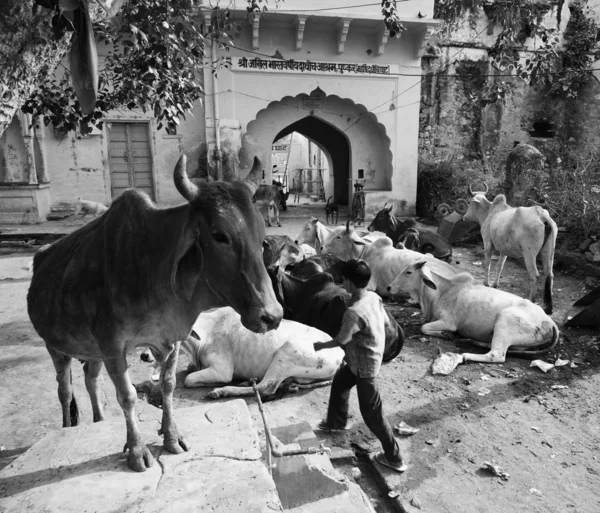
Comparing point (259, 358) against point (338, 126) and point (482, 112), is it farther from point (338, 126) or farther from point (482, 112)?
point (482, 112)

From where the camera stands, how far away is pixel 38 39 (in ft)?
8.60

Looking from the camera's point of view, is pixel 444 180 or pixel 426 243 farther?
pixel 444 180

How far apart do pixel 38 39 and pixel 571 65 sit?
1793cm

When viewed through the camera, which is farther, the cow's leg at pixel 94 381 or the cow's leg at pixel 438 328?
the cow's leg at pixel 438 328

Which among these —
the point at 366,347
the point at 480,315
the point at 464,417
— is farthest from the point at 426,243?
the point at 366,347

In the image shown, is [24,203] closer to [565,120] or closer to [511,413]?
[511,413]

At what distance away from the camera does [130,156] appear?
14188 millimetres

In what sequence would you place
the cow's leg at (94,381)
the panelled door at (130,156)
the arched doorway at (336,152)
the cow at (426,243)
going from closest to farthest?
the cow's leg at (94,381), the cow at (426,243), the panelled door at (130,156), the arched doorway at (336,152)

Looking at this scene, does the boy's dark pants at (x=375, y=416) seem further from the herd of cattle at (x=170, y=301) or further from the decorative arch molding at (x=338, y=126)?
the decorative arch molding at (x=338, y=126)

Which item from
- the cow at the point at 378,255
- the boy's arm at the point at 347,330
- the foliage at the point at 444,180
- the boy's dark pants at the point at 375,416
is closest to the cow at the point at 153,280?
the boy's arm at the point at 347,330

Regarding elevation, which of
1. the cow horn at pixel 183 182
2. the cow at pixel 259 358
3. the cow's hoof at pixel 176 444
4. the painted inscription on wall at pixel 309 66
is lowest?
the cow at pixel 259 358

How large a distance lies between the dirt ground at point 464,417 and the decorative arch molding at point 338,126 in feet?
35.5

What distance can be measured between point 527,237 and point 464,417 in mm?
4002

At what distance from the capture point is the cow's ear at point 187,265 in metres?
1.92
